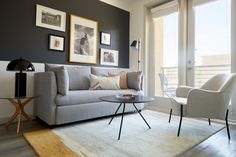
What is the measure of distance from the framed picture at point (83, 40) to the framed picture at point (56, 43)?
0.19 metres

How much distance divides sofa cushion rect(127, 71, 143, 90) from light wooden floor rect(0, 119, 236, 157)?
1594 millimetres

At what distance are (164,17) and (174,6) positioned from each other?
1.20 feet

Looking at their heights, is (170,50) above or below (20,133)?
above

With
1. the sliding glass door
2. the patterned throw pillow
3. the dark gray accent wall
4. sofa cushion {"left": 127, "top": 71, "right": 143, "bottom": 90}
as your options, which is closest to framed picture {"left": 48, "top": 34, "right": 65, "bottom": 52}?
the dark gray accent wall

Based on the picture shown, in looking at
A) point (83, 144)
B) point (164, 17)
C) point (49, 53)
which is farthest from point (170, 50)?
point (83, 144)

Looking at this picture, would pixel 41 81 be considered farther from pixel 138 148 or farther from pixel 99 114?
pixel 138 148

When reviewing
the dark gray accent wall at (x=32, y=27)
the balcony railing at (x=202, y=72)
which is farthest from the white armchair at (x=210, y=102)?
the dark gray accent wall at (x=32, y=27)

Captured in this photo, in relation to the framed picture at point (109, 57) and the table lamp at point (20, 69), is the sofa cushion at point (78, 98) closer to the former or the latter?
the table lamp at point (20, 69)

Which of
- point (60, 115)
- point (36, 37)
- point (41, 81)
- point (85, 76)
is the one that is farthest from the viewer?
point (85, 76)

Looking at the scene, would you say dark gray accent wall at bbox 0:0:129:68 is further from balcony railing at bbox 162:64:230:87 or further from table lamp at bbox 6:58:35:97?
balcony railing at bbox 162:64:230:87

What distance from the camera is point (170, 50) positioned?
373 cm

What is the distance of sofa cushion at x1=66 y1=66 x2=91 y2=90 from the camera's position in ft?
9.95

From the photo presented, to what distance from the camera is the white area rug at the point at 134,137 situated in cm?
161

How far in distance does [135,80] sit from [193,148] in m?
1.83
